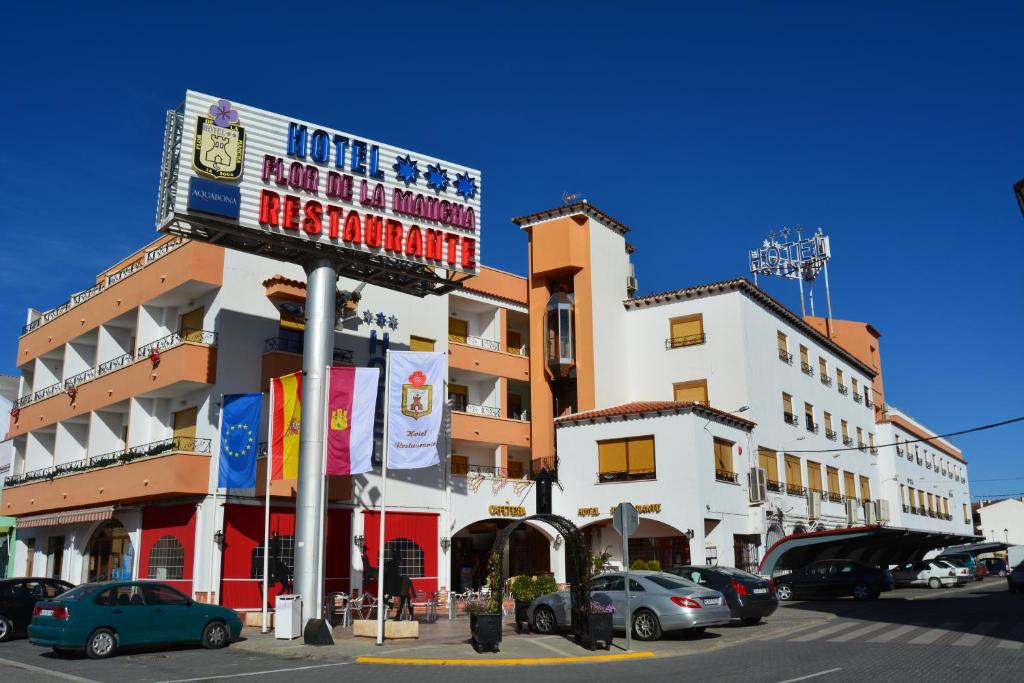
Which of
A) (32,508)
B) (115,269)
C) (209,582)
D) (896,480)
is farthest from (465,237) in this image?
(896,480)

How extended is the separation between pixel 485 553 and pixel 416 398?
1919cm

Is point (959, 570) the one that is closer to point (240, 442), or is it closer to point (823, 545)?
point (823, 545)

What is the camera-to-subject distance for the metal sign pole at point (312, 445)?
872 inches

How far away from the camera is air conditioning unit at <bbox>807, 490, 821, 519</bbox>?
40.1 meters

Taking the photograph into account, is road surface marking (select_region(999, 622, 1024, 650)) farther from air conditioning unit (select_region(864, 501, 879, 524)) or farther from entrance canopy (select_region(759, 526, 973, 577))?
air conditioning unit (select_region(864, 501, 879, 524))

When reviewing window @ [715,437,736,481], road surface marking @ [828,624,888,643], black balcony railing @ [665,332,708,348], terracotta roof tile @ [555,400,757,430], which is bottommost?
road surface marking @ [828,624,888,643]

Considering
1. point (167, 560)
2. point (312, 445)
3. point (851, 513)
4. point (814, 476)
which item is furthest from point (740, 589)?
point (851, 513)

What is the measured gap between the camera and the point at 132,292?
3200 centimetres

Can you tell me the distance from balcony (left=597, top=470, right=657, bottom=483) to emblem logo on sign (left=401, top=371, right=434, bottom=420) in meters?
13.0

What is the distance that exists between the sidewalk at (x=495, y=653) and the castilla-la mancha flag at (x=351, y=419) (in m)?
4.14

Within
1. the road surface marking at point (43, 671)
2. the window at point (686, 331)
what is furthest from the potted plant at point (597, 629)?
the window at point (686, 331)

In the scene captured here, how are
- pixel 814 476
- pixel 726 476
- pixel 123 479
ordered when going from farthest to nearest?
pixel 814 476, pixel 726 476, pixel 123 479

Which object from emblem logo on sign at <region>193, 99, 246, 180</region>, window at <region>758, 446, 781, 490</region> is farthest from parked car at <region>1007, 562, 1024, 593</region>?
emblem logo on sign at <region>193, 99, 246, 180</region>

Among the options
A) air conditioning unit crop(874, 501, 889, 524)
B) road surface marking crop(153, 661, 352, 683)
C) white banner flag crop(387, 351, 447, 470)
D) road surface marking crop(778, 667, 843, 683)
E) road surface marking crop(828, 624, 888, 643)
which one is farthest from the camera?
air conditioning unit crop(874, 501, 889, 524)
